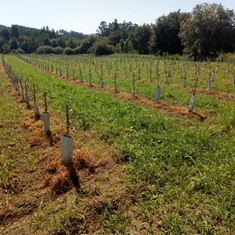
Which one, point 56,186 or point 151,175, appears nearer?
point 56,186

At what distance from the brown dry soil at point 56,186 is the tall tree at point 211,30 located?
111 feet

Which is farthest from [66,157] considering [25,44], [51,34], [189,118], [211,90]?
[51,34]

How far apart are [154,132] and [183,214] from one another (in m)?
3.45


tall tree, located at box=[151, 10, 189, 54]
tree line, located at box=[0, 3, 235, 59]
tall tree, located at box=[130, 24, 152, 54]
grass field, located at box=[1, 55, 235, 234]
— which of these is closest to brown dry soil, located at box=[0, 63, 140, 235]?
grass field, located at box=[1, 55, 235, 234]

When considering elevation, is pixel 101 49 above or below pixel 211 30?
below

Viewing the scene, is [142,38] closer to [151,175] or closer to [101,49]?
[101,49]

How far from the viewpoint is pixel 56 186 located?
503 centimetres

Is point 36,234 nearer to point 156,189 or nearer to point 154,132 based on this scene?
point 156,189

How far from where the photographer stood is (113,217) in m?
4.16

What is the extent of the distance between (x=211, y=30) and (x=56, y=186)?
36.8 metres

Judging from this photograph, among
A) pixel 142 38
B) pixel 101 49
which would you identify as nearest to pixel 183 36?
pixel 142 38

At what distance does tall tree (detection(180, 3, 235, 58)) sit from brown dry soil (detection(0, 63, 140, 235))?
3397cm

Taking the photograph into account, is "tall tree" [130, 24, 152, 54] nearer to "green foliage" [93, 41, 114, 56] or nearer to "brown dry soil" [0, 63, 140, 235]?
"green foliage" [93, 41, 114, 56]

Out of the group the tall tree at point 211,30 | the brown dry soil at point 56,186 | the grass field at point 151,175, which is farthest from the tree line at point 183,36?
the brown dry soil at point 56,186
